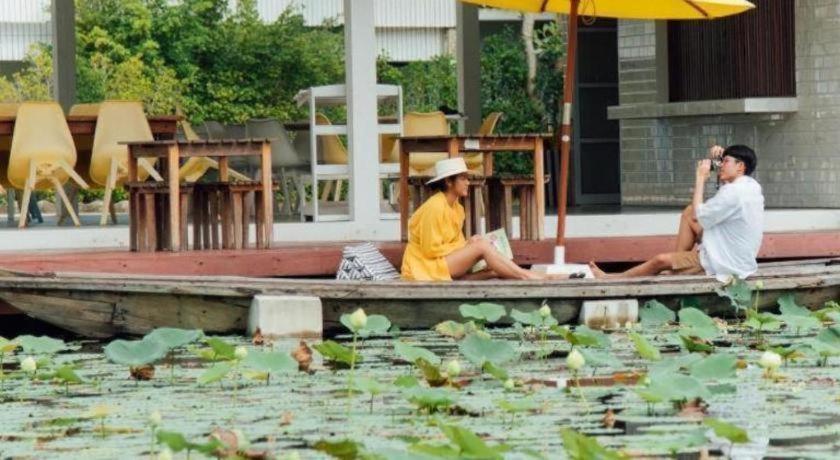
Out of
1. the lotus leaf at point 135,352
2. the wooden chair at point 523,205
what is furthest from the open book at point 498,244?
the lotus leaf at point 135,352

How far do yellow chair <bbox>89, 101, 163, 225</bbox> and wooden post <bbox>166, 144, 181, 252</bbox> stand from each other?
1564 millimetres

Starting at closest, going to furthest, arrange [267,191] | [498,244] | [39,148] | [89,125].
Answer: [498,244], [267,191], [39,148], [89,125]

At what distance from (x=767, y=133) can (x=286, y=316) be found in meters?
5.74

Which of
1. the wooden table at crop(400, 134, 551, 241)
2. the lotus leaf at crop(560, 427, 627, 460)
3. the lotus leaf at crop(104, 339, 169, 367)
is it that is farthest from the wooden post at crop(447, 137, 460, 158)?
the lotus leaf at crop(560, 427, 627, 460)

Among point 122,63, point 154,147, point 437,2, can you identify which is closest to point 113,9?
point 122,63

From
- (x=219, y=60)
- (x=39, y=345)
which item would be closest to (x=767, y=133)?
(x=39, y=345)

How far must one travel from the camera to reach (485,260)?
10.4m

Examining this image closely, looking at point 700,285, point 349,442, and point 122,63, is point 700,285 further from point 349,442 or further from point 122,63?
point 122,63

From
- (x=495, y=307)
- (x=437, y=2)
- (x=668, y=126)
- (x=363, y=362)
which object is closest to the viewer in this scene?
(x=363, y=362)

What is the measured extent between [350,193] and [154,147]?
1498 millimetres

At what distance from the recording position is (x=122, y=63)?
844 inches

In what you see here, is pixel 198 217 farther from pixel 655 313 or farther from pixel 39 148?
pixel 655 313

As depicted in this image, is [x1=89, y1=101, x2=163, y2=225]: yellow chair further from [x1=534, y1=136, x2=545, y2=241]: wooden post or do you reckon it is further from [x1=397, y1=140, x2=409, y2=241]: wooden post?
[x1=534, y1=136, x2=545, y2=241]: wooden post

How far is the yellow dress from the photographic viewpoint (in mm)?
10359
